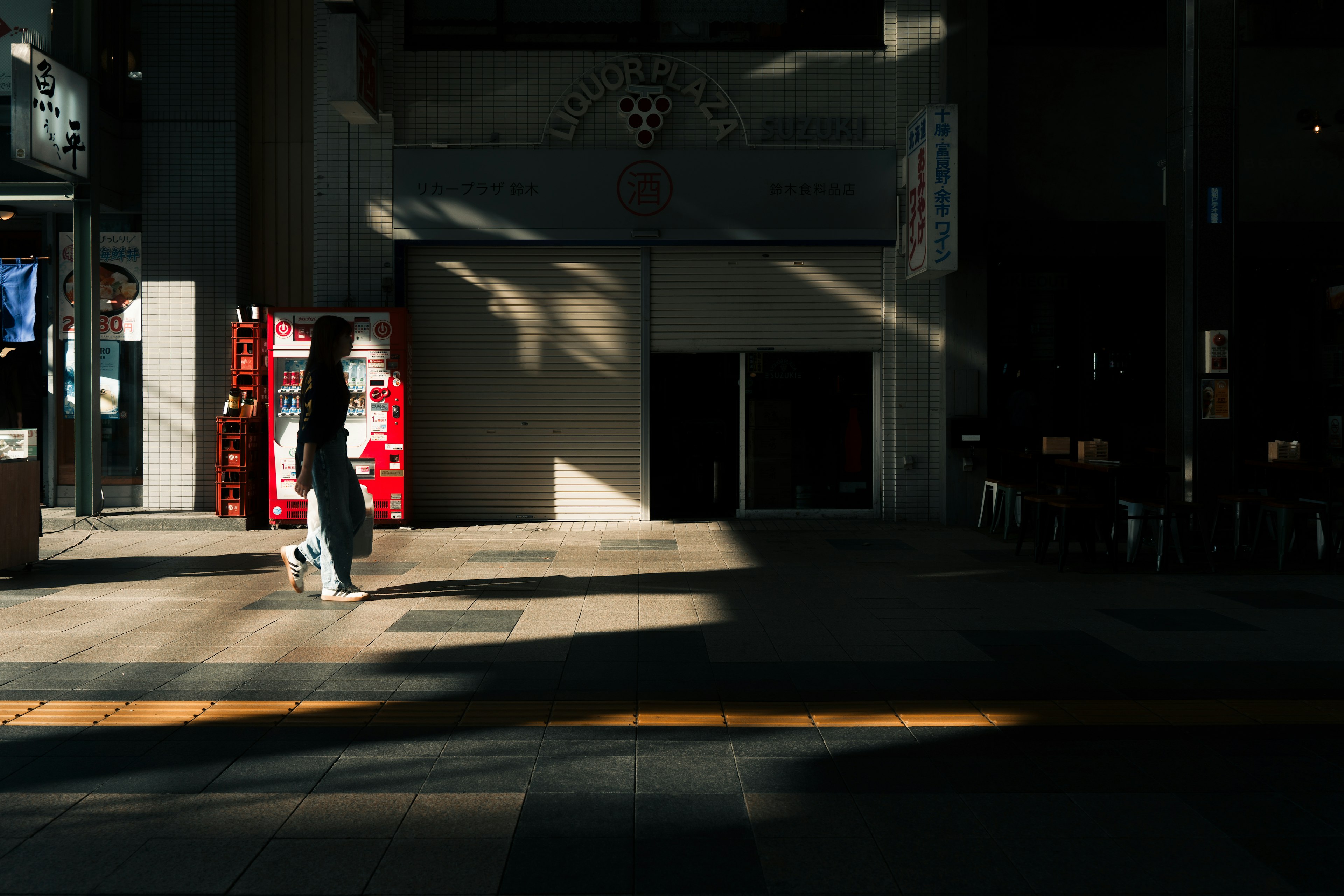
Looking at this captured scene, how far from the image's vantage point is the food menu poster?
1208 centimetres

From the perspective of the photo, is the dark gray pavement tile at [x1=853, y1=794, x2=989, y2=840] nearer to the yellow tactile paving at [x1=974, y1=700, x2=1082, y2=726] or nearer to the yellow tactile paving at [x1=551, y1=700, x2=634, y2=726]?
the yellow tactile paving at [x1=974, y1=700, x2=1082, y2=726]

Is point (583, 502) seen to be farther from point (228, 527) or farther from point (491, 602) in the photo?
point (491, 602)

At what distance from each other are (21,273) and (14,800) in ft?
35.0

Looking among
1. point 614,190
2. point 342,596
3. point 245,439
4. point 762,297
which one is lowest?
point 342,596

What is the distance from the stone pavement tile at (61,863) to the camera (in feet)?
9.21

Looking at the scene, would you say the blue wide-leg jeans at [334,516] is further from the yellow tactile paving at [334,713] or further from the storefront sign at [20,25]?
the storefront sign at [20,25]

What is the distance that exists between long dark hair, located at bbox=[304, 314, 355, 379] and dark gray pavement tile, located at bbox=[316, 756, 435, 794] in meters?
3.64

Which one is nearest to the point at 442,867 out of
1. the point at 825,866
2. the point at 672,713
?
the point at 825,866

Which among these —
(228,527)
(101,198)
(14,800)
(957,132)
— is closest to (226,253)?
(101,198)

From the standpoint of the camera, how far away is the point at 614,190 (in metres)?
12.1

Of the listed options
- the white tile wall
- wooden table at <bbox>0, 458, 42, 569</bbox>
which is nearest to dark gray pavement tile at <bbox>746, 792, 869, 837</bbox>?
wooden table at <bbox>0, 458, 42, 569</bbox>

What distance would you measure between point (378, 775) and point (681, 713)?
1.43 metres

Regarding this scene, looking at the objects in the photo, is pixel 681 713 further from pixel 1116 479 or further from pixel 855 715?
pixel 1116 479

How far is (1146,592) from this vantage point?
7.72 metres
